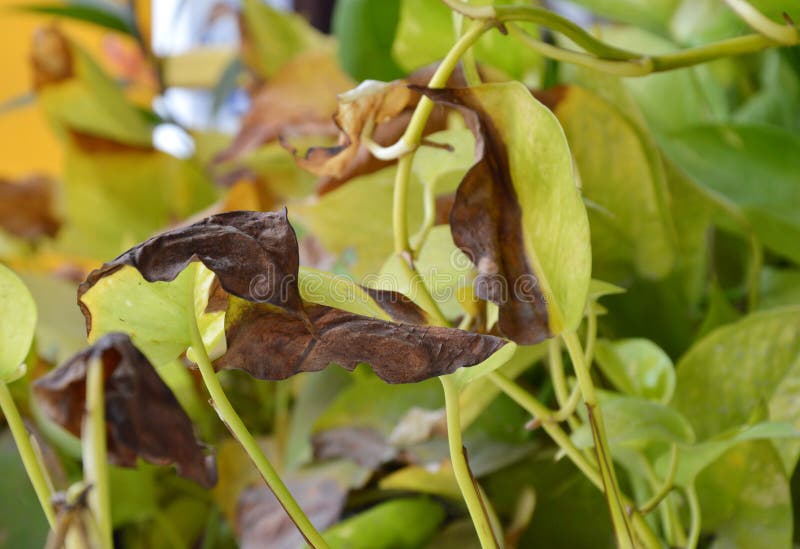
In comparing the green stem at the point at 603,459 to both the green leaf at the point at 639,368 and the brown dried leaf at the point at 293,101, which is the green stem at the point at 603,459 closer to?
the green leaf at the point at 639,368

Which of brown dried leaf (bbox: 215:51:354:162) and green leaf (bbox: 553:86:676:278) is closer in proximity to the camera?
green leaf (bbox: 553:86:676:278)

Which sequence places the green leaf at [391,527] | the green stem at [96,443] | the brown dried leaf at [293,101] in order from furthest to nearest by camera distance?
the brown dried leaf at [293,101] → the green leaf at [391,527] → the green stem at [96,443]

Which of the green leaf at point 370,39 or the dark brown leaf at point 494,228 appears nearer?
the dark brown leaf at point 494,228

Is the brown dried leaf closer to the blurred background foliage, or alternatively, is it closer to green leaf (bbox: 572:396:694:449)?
the blurred background foliage

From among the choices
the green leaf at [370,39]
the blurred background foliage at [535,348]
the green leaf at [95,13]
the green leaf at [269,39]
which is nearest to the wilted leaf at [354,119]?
the blurred background foliage at [535,348]

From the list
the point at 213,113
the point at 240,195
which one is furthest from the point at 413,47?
the point at 213,113

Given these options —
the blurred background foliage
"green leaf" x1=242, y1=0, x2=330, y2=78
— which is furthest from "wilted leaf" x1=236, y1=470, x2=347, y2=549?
"green leaf" x1=242, y1=0, x2=330, y2=78
